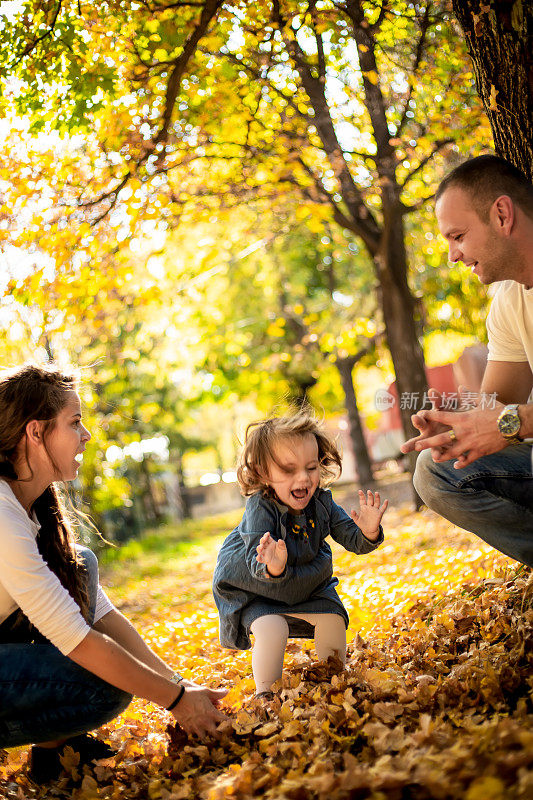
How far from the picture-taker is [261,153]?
773cm

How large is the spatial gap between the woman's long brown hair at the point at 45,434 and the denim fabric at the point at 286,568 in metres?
0.69

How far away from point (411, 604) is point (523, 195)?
2361 millimetres

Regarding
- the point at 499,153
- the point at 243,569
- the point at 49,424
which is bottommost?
the point at 243,569

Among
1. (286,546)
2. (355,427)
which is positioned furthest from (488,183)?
(355,427)

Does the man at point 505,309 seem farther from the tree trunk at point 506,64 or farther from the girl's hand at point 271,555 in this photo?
the girl's hand at point 271,555

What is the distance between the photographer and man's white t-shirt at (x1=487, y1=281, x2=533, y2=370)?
333 centimetres

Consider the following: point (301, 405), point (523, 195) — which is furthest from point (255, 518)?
point (523, 195)

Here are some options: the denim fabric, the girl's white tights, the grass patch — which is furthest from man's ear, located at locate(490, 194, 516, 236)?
the grass patch

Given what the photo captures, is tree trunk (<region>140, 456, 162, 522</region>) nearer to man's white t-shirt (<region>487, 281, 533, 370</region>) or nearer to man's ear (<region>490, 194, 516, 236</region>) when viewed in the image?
man's white t-shirt (<region>487, 281, 533, 370</region>)

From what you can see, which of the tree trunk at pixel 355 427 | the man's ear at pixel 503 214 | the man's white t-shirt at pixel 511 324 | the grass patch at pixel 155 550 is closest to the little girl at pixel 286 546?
the man's white t-shirt at pixel 511 324

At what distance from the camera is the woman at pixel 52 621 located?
266 cm

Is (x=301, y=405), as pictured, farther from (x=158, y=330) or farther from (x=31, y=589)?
(x=158, y=330)

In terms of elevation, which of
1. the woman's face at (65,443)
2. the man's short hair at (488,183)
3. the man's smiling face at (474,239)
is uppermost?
the man's short hair at (488,183)

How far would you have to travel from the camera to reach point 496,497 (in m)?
3.20
